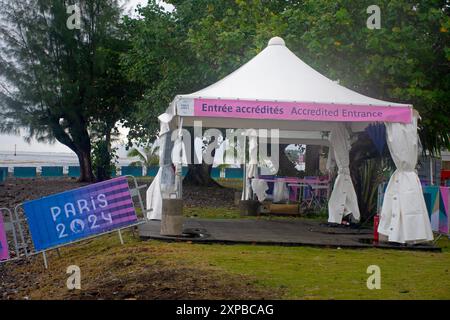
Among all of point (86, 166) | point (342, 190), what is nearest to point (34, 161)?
point (86, 166)

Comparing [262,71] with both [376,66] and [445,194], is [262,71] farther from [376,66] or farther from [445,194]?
[445,194]

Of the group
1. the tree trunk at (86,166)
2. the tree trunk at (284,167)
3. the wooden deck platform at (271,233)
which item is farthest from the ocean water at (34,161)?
the wooden deck platform at (271,233)

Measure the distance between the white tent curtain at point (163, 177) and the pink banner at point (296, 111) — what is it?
1.90m

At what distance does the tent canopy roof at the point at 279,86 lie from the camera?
14172mm

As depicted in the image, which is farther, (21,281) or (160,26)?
(160,26)

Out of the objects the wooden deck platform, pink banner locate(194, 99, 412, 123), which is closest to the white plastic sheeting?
the wooden deck platform

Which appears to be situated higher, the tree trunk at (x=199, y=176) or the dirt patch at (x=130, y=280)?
the tree trunk at (x=199, y=176)

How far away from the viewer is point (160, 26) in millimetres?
27562

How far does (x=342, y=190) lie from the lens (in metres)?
17.3

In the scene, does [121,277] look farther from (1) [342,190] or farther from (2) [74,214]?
(1) [342,190]

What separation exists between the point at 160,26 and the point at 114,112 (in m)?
11.3

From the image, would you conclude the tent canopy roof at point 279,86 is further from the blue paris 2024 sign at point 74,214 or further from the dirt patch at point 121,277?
the dirt patch at point 121,277

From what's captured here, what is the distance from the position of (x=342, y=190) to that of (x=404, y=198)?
11.8 feet
